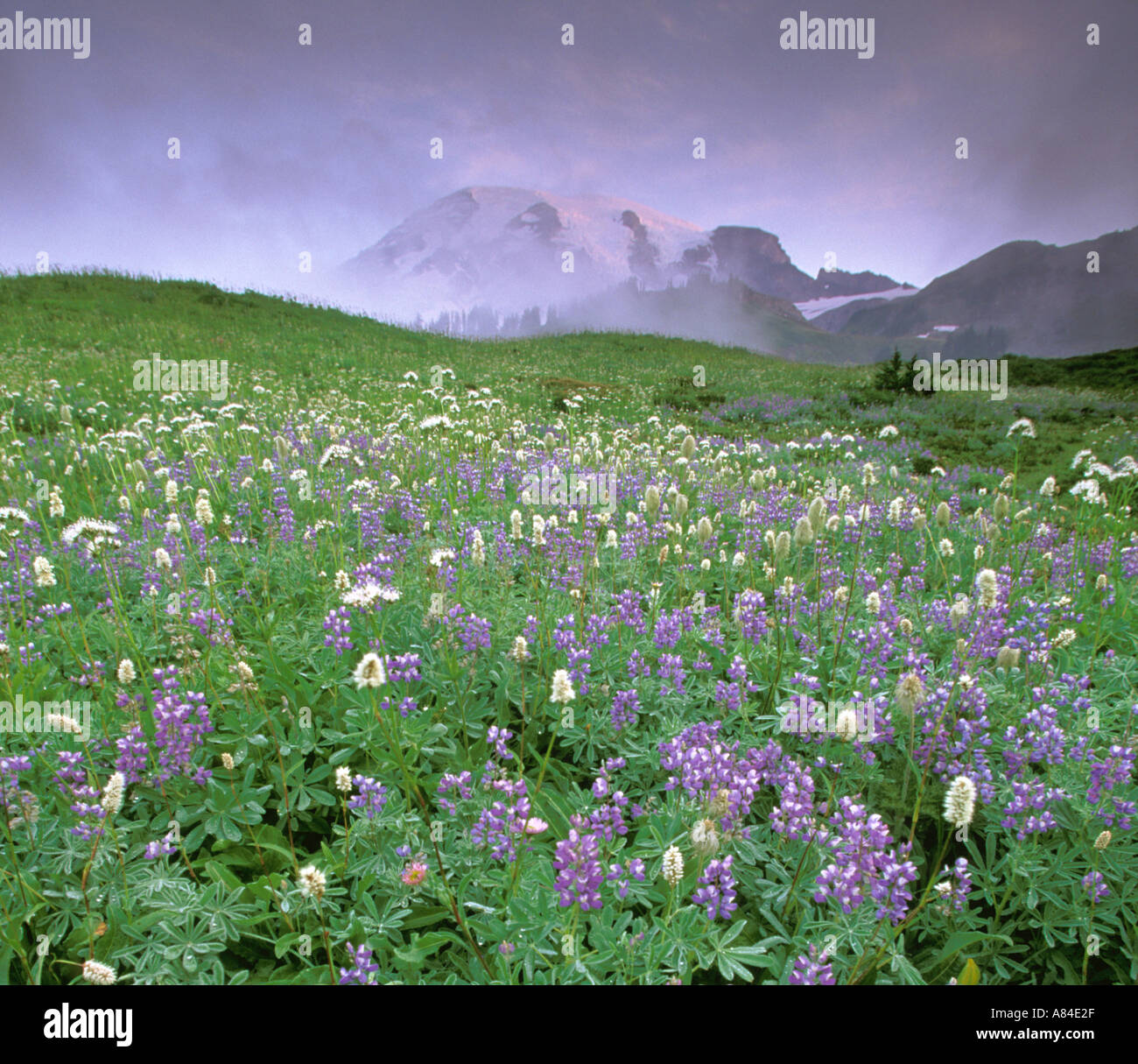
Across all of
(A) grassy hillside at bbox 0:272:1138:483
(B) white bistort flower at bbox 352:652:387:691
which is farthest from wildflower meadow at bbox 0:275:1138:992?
(A) grassy hillside at bbox 0:272:1138:483

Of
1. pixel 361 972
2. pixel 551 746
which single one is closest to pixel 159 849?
pixel 361 972

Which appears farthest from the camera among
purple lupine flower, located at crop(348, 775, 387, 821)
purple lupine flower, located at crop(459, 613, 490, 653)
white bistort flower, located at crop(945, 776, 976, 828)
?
purple lupine flower, located at crop(459, 613, 490, 653)

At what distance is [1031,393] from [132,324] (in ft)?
110

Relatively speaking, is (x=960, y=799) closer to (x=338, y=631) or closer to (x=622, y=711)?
(x=622, y=711)

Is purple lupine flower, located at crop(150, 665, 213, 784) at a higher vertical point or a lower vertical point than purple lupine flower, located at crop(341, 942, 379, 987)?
higher

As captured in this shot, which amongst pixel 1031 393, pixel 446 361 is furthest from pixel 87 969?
pixel 1031 393

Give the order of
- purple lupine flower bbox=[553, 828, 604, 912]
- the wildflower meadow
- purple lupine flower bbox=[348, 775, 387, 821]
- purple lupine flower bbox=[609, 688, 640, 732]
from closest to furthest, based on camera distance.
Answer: purple lupine flower bbox=[553, 828, 604, 912]
the wildflower meadow
purple lupine flower bbox=[348, 775, 387, 821]
purple lupine flower bbox=[609, 688, 640, 732]

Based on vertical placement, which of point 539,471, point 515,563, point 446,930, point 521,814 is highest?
point 539,471

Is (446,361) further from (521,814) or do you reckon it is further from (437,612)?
(521,814)

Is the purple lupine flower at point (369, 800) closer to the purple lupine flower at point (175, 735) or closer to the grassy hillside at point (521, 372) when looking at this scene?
the purple lupine flower at point (175, 735)

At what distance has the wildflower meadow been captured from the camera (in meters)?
2.04

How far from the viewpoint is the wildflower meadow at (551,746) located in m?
2.04

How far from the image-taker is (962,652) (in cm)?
297

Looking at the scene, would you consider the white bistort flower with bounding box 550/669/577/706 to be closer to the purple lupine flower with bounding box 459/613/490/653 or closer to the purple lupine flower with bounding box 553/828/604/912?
the purple lupine flower with bounding box 553/828/604/912
